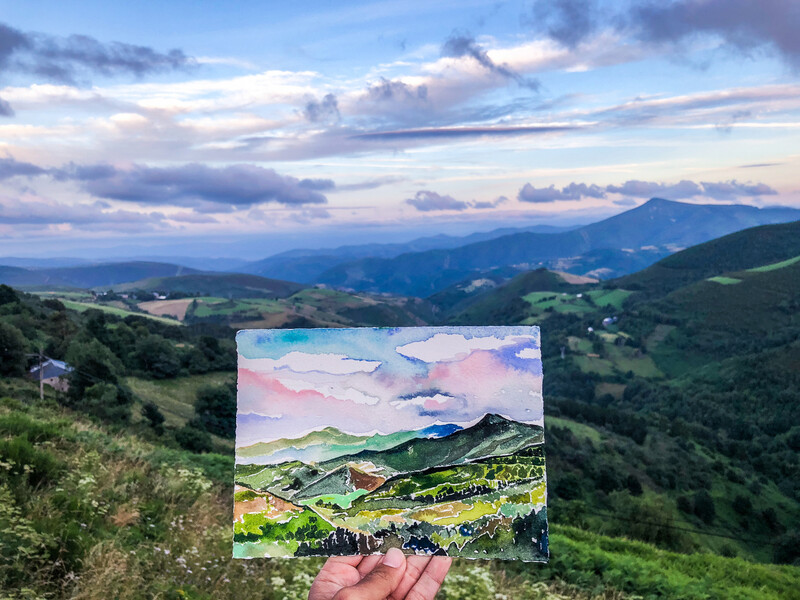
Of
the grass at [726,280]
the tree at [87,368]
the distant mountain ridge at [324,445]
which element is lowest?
the grass at [726,280]

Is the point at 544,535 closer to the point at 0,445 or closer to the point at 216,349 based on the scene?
the point at 0,445

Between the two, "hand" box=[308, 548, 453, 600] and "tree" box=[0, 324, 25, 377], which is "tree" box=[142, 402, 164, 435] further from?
"hand" box=[308, 548, 453, 600]

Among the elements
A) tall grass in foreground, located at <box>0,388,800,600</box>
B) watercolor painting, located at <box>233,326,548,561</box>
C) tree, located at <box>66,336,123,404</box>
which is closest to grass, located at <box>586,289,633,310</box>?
tree, located at <box>66,336,123,404</box>

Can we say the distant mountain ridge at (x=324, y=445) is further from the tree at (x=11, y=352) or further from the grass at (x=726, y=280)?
the grass at (x=726, y=280)

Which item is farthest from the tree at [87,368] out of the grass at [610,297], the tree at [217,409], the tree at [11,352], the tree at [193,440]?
the grass at [610,297]

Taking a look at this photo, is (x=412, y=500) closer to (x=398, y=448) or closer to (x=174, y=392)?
(x=398, y=448)

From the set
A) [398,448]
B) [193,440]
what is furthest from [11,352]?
[398,448]

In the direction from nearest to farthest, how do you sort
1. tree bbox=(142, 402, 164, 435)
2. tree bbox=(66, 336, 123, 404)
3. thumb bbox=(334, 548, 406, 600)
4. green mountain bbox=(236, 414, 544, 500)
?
thumb bbox=(334, 548, 406, 600), green mountain bbox=(236, 414, 544, 500), tree bbox=(142, 402, 164, 435), tree bbox=(66, 336, 123, 404)
